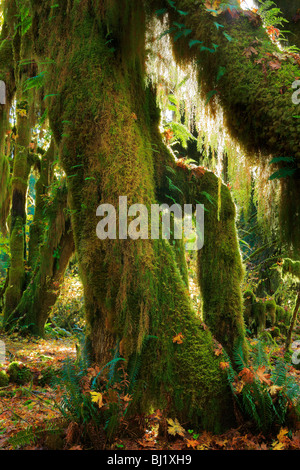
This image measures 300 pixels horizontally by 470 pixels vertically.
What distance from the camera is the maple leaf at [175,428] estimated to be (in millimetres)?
2929

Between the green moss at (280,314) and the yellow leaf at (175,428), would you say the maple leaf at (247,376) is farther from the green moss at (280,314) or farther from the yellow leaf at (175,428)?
the green moss at (280,314)

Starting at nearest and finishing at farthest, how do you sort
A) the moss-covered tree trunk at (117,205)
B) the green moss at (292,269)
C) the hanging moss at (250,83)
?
the hanging moss at (250,83)
the moss-covered tree trunk at (117,205)
the green moss at (292,269)

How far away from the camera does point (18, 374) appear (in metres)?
5.86

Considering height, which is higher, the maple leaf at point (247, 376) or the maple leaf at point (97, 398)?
the maple leaf at point (247, 376)

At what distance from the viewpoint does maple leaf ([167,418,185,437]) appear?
2.93 meters

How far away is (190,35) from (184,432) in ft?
12.7

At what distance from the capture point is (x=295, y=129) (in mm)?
2586

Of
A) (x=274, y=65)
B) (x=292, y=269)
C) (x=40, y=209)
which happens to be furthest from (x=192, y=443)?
(x=40, y=209)

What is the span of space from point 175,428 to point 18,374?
3983 mm

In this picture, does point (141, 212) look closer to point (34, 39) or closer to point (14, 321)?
point (34, 39)

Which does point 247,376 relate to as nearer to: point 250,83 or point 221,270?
point 221,270

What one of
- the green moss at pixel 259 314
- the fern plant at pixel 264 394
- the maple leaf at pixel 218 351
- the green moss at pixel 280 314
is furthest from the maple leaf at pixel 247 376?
the green moss at pixel 280 314

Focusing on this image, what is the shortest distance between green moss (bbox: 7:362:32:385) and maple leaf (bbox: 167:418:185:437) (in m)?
3.84

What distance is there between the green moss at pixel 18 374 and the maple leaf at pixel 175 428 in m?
3.84
